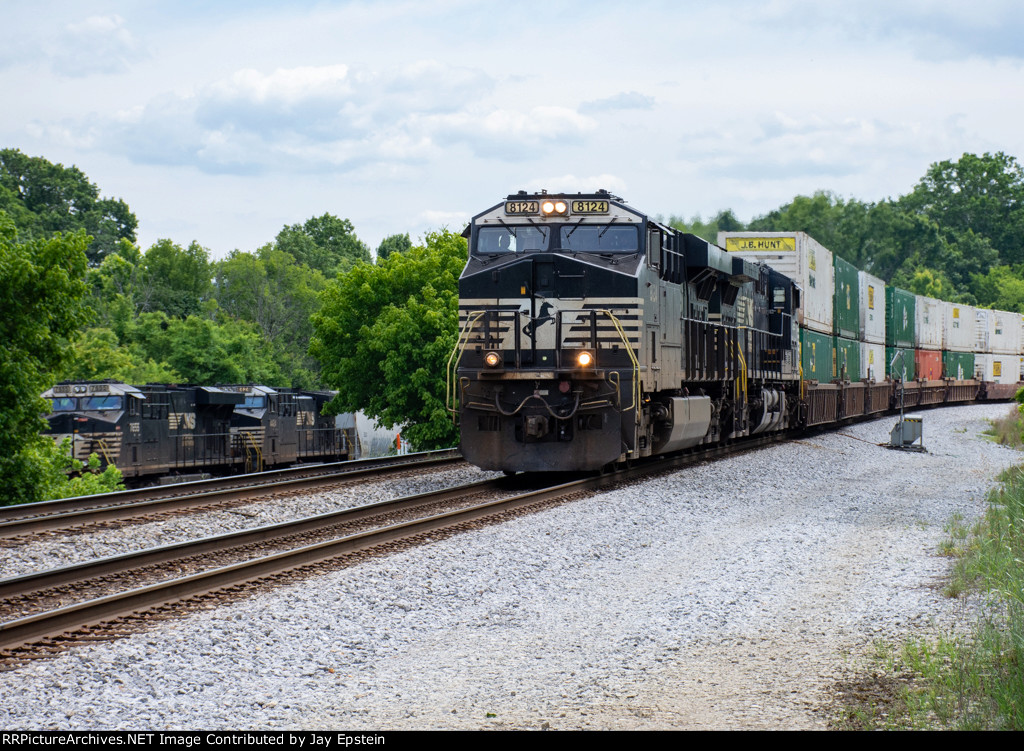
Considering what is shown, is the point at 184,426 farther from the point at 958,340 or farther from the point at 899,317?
the point at 958,340

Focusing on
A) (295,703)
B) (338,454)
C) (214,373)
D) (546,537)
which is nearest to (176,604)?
(295,703)

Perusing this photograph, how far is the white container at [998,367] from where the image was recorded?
5369 centimetres

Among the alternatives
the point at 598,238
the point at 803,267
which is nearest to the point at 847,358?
the point at 803,267

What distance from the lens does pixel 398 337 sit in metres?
35.7

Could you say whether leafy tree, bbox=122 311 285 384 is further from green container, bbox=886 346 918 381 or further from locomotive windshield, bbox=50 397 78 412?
green container, bbox=886 346 918 381

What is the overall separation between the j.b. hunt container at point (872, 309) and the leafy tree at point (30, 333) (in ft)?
79.6

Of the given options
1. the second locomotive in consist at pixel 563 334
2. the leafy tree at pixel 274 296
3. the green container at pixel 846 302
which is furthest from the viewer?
the leafy tree at pixel 274 296

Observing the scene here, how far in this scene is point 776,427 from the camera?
80.7 ft

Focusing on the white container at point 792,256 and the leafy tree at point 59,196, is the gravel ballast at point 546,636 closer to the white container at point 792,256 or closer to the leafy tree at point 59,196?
the white container at point 792,256

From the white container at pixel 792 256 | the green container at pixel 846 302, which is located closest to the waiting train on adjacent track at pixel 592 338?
the white container at pixel 792 256

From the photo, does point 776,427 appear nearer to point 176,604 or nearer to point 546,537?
point 546,537

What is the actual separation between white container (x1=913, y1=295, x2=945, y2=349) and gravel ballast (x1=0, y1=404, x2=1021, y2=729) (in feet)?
109

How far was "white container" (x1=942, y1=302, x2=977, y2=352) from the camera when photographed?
48531mm

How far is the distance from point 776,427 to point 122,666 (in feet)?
66.8
